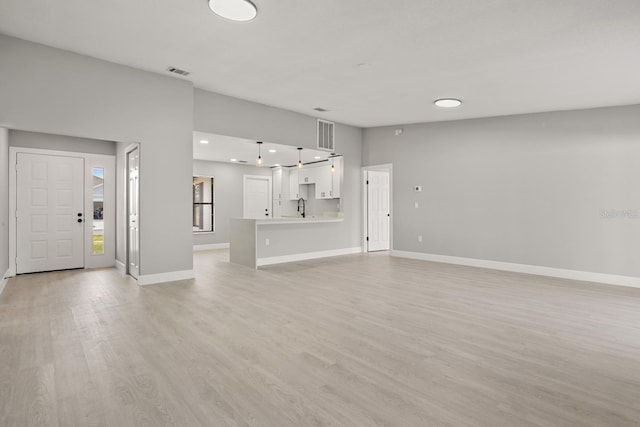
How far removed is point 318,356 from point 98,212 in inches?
234

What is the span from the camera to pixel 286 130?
6.71m

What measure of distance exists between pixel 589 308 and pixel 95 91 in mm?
6695

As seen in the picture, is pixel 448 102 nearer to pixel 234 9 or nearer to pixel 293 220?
pixel 293 220

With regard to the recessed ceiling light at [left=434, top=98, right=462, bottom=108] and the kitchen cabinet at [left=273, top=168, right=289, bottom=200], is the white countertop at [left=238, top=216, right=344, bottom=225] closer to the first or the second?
the kitchen cabinet at [left=273, top=168, right=289, bottom=200]

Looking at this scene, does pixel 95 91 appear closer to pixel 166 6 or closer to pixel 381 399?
pixel 166 6

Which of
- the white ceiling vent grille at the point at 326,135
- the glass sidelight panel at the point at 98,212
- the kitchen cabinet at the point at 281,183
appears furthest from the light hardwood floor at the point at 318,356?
the kitchen cabinet at the point at 281,183

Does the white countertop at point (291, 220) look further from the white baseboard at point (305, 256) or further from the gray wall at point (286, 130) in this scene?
the white baseboard at point (305, 256)

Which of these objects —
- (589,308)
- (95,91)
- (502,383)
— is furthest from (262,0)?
(589,308)

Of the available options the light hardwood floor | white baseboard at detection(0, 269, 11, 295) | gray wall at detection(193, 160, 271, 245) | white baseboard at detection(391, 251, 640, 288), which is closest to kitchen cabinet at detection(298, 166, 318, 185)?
gray wall at detection(193, 160, 271, 245)

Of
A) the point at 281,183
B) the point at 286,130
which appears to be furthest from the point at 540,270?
the point at 281,183

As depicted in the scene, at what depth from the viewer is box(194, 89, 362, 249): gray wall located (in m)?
5.63

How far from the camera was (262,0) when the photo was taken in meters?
2.96

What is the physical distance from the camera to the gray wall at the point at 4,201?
4793mm

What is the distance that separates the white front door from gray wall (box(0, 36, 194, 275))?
2418 mm
